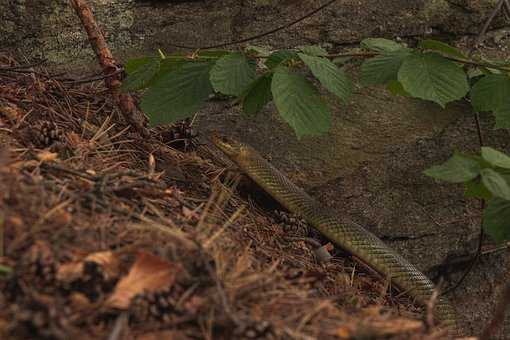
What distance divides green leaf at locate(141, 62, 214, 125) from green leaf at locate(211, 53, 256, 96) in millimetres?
126

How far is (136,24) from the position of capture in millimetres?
4250

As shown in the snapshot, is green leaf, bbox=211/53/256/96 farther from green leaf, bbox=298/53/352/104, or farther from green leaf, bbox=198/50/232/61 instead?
green leaf, bbox=298/53/352/104

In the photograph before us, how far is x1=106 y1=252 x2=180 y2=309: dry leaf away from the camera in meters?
1.81

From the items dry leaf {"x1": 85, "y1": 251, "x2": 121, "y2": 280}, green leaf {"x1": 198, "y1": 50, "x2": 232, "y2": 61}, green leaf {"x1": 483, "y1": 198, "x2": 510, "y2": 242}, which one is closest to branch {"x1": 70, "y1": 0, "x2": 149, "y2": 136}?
green leaf {"x1": 198, "y1": 50, "x2": 232, "y2": 61}

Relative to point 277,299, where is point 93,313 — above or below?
above

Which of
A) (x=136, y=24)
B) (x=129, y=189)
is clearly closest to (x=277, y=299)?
(x=129, y=189)

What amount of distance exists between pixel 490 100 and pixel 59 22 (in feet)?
8.72

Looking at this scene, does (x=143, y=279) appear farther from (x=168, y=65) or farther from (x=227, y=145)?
(x=227, y=145)

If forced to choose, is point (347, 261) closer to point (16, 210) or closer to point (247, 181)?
point (247, 181)

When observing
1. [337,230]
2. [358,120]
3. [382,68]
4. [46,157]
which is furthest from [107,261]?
[358,120]

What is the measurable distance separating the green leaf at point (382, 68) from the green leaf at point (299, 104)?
28cm

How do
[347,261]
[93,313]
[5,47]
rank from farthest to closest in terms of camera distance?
[5,47] → [347,261] → [93,313]

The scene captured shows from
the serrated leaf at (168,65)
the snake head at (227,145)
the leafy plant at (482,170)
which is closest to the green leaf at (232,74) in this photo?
the serrated leaf at (168,65)

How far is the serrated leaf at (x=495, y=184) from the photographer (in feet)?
7.63
